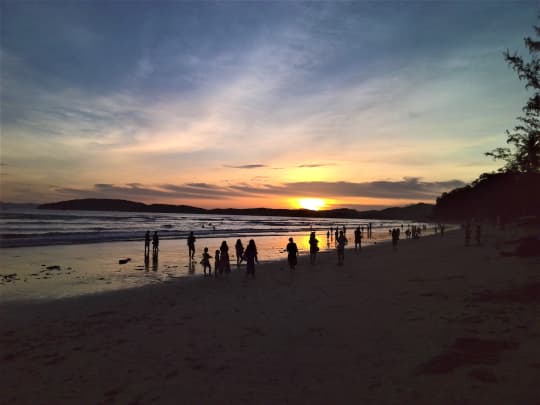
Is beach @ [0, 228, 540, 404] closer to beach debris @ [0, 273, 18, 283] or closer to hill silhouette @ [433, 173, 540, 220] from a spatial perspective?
beach debris @ [0, 273, 18, 283]

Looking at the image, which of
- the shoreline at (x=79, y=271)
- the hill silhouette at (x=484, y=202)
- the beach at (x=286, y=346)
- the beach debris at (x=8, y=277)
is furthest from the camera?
the hill silhouette at (x=484, y=202)

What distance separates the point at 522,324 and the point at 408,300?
137 inches

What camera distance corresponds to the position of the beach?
579 centimetres

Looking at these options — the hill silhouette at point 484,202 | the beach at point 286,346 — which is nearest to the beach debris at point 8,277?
the beach at point 286,346

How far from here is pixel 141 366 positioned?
23.1 feet

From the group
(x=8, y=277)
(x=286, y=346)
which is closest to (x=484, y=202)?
(x=8, y=277)

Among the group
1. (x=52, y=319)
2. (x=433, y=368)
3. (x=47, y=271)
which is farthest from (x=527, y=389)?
(x=47, y=271)

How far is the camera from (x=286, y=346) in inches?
307

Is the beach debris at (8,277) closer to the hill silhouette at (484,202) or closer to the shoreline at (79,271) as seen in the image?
the shoreline at (79,271)

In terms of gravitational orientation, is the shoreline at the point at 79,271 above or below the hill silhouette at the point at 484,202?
below

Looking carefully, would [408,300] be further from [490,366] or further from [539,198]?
[539,198]

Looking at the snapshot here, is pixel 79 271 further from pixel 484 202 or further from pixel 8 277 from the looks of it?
pixel 484 202

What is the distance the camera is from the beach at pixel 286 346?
19.0 ft

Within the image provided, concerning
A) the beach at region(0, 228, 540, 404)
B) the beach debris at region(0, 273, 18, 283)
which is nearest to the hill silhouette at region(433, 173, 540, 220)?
the beach at region(0, 228, 540, 404)
